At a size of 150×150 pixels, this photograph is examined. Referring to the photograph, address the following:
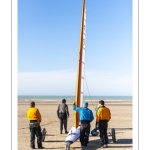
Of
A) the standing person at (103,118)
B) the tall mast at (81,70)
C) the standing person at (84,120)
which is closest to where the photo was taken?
the standing person at (84,120)

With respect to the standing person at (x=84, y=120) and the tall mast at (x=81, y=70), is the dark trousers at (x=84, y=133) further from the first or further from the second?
the tall mast at (x=81, y=70)

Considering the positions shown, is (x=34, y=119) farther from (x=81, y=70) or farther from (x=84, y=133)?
(x=81, y=70)

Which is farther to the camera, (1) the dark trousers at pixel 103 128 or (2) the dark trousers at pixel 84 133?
(1) the dark trousers at pixel 103 128

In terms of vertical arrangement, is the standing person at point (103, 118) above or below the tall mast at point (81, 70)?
below

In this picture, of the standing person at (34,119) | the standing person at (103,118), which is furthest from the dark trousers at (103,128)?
the standing person at (34,119)

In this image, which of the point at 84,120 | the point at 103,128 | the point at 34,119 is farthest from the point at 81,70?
the point at 34,119

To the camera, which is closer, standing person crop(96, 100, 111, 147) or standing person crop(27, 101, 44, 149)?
standing person crop(27, 101, 44, 149)

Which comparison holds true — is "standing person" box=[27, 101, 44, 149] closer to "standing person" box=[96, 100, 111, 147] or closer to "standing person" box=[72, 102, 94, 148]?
"standing person" box=[72, 102, 94, 148]

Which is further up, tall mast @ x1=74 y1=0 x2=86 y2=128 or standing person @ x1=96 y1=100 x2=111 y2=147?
tall mast @ x1=74 y1=0 x2=86 y2=128

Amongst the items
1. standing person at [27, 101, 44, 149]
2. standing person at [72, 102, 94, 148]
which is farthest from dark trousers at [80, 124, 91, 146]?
standing person at [27, 101, 44, 149]

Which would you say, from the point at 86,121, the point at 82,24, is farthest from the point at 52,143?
the point at 82,24
